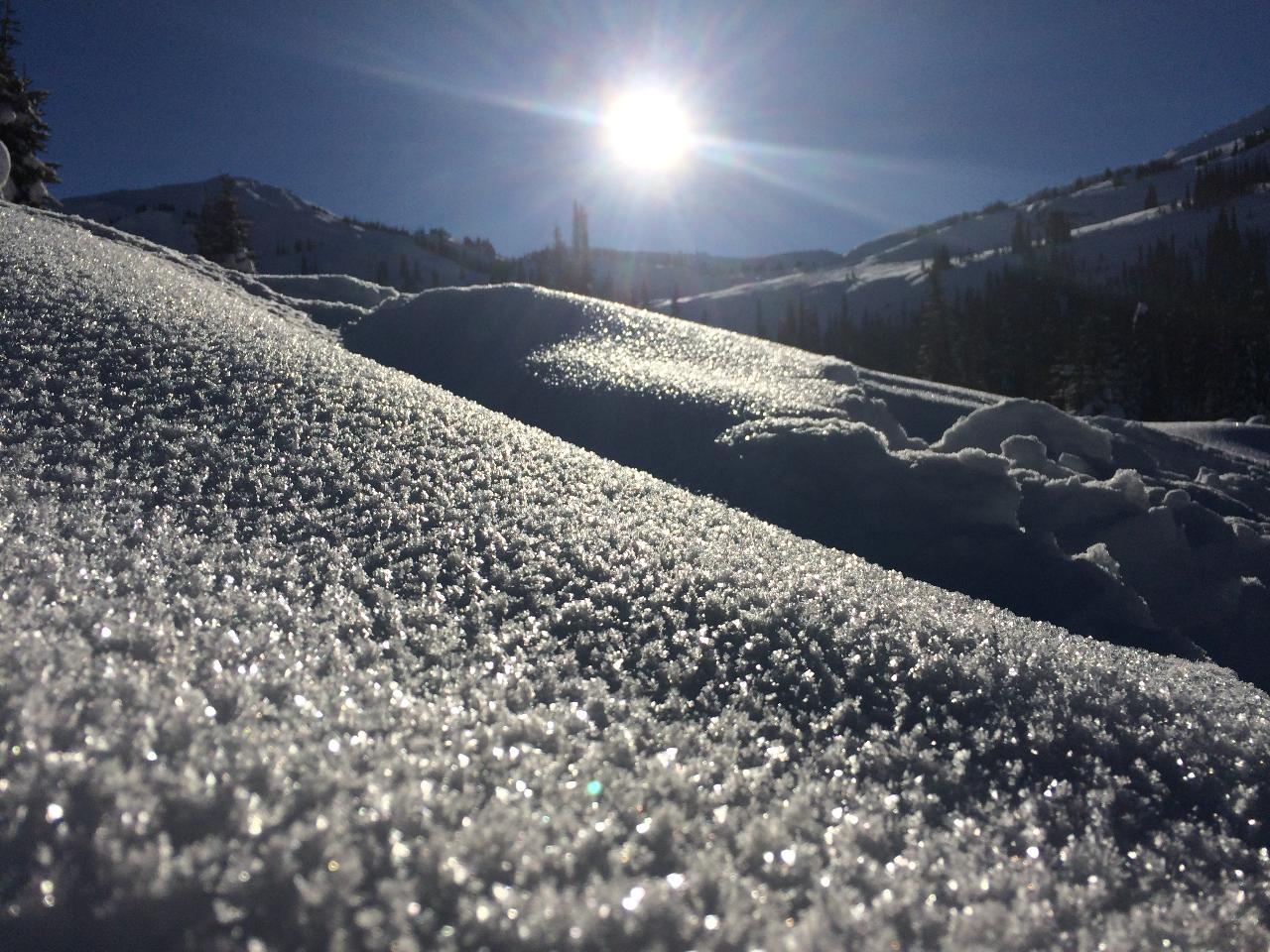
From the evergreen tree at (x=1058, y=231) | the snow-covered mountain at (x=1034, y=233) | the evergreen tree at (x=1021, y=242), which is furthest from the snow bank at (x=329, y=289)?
the evergreen tree at (x=1058, y=231)

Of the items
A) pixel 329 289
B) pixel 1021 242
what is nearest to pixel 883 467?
pixel 329 289

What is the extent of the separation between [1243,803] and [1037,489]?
320 cm

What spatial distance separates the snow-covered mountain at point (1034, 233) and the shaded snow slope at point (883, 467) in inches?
2515

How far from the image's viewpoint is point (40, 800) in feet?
2.73

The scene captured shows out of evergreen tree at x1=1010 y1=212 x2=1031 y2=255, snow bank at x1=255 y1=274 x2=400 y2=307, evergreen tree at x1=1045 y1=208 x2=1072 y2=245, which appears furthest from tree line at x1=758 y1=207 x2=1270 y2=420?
snow bank at x1=255 y1=274 x2=400 y2=307

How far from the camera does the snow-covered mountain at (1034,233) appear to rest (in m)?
71.2

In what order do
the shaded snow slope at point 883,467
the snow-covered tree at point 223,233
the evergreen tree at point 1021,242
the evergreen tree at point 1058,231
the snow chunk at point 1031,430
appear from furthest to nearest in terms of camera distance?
the evergreen tree at point 1021,242 < the evergreen tree at point 1058,231 < the snow-covered tree at point 223,233 < the snow chunk at point 1031,430 < the shaded snow slope at point 883,467

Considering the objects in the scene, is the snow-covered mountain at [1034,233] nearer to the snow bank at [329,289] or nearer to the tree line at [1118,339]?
the tree line at [1118,339]

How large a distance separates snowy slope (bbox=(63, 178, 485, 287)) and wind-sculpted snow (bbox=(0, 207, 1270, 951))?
8710 cm

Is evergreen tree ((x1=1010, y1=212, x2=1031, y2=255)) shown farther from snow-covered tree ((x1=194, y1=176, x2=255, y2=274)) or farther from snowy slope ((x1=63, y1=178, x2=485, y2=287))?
snow-covered tree ((x1=194, y1=176, x2=255, y2=274))

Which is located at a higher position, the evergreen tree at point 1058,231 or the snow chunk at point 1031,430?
the evergreen tree at point 1058,231

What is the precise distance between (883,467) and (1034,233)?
104 m

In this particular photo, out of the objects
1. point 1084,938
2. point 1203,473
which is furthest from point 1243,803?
point 1203,473

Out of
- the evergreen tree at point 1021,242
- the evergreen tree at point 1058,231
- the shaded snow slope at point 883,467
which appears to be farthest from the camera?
the evergreen tree at point 1021,242
